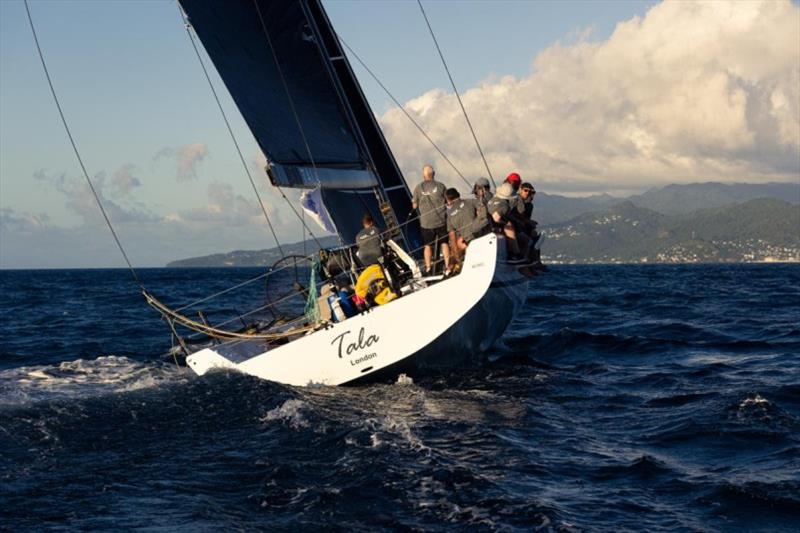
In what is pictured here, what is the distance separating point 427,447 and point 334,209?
7.34 metres

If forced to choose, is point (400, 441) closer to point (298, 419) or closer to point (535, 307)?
point (298, 419)

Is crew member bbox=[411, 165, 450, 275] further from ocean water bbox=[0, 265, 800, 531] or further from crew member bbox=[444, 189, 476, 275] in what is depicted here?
ocean water bbox=[0, 265, 800, 531]

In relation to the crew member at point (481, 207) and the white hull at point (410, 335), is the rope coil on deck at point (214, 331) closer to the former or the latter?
the white hull at point (410, 335)

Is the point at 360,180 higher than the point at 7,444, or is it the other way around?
the point at 360,180

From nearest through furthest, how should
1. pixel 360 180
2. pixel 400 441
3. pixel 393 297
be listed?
pixel 400 441 < pixel 393 297 < pixel 360 180

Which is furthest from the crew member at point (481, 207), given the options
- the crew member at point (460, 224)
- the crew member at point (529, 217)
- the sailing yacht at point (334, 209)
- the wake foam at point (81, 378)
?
the wake foam at point (81, 378)

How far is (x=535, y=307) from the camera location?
28.0 metres

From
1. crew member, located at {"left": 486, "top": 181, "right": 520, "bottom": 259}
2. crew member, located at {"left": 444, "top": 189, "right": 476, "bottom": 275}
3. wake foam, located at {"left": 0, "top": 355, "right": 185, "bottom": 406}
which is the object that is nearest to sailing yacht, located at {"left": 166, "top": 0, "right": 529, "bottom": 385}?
crew member, located at {"left": 486, "top": 181, "right": 520, "bottom": 259}

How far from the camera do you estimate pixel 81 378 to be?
580 inches

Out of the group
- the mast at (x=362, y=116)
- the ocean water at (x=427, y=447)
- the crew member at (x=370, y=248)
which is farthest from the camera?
the mast at (x=362, y=116)

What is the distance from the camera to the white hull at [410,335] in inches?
468

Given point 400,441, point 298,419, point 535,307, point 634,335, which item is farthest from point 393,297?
point 535,307

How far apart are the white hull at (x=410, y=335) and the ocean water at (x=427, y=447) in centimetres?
32

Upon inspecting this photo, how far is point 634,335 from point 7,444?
13.3 meters
